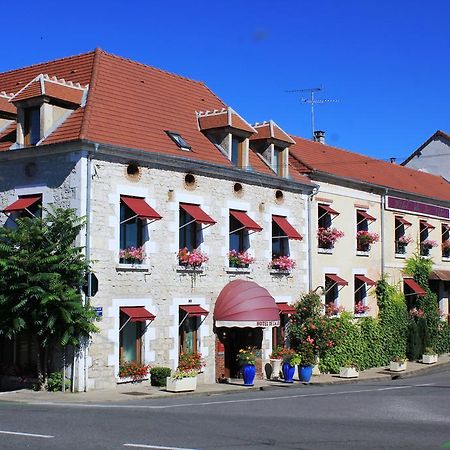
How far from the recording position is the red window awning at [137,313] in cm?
2345

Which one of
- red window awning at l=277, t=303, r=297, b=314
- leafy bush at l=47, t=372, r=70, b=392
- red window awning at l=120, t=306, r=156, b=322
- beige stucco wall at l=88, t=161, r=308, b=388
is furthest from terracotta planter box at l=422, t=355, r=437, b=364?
leafy bush at l=47, t=372, r=70, b=392

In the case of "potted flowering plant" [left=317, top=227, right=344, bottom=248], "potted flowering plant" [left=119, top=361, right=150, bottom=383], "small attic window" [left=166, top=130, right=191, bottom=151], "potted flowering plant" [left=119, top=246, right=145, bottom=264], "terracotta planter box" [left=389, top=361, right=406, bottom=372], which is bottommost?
"terracotta planter box" [left=389, top=361, right=406, bottom=372]

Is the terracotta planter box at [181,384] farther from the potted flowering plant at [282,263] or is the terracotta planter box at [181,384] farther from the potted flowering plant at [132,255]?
the potted flowering plant at [282,263]

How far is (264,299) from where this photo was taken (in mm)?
27297

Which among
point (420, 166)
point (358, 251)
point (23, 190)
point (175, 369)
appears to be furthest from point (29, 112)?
point (420, 166)

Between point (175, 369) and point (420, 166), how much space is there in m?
30.2

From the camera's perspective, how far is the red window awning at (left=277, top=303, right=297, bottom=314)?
97.9ft

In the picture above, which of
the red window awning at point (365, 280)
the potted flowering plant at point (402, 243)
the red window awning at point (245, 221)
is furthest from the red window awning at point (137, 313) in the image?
the potted flowering plant at point (402, 243)

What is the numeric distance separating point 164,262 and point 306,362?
745cm

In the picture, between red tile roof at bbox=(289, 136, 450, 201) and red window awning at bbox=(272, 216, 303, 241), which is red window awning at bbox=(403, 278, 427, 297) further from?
red window awning at bbox=(272, 216, 303, 241)

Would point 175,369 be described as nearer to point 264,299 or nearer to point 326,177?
point 264,299

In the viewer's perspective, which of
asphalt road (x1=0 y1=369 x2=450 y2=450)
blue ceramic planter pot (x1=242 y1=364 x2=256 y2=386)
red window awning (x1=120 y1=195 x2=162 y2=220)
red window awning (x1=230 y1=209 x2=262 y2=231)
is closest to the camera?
asphalt road (x1=0 y1=369 x2=450 y2=450)

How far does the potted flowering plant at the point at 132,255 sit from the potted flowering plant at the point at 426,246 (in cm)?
1992

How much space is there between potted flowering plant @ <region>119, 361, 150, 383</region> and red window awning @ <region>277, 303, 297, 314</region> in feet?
23.7
